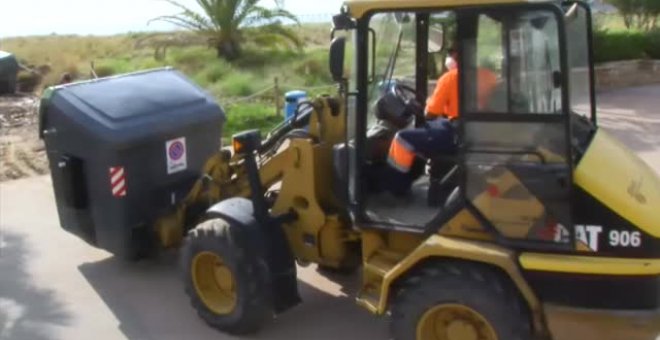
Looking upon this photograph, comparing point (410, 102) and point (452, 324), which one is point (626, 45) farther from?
point (452, 324)

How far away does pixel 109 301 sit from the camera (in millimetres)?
7156

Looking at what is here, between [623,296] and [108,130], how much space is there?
13.4 ft

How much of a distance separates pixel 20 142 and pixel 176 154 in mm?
7048

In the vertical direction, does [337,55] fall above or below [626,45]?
above

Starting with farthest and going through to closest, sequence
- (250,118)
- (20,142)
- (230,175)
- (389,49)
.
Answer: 1. (250,118)
2. (20,142)
3. (230,175)
4. (389,49)

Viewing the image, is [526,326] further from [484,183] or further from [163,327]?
[163,327]

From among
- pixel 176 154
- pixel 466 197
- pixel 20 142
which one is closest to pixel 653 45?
pixel 20 142

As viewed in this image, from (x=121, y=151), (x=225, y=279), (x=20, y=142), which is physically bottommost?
(x=20, y=142)

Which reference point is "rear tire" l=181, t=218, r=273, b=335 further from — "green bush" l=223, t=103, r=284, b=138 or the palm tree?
the palm tree

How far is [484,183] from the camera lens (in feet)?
16.6

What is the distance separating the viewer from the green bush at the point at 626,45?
718 inches

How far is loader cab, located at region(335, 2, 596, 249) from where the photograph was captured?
4.84 metres

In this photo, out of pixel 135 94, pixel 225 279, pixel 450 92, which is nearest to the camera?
pixel 450 92

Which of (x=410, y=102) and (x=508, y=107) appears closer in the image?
(x=508, y=107)
